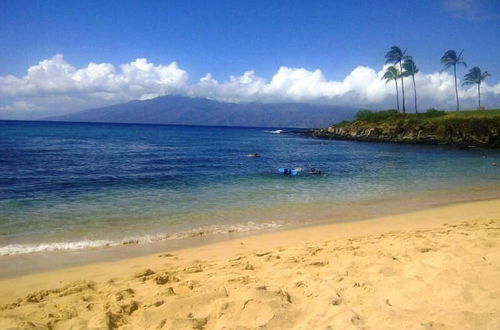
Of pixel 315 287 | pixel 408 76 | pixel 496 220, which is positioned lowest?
pixel 496 220

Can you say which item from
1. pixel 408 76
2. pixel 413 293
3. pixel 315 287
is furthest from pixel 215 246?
pixel 408 76

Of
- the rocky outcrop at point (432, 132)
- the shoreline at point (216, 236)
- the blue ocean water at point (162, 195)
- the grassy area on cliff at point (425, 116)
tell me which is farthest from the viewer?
the grassy area on cliff at point (425, 116)

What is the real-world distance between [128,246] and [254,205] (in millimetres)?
6301

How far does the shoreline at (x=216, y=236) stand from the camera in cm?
830

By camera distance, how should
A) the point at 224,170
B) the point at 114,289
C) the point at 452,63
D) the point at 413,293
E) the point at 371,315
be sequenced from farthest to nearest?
the point at 452,63 → the point at 224,170 → the point at 114,289 → the point at 413,293 → the point at 371,315

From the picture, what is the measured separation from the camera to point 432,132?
205ft

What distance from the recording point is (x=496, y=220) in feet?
38.7

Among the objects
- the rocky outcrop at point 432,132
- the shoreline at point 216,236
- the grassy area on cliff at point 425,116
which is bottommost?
the shoreline at point 216,236

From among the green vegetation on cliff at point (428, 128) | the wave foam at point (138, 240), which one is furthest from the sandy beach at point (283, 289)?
the green vegetation on cliff at point (428, 128)

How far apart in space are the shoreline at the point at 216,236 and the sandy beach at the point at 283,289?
543 millimetres

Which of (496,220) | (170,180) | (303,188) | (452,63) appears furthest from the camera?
(452,63)

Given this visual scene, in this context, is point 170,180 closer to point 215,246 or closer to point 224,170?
point 224,170

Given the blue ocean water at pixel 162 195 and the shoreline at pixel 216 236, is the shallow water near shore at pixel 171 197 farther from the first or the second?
the shoreline at pixel 216 236

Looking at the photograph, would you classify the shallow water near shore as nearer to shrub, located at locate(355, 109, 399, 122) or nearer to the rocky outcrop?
the rocky outcrop
